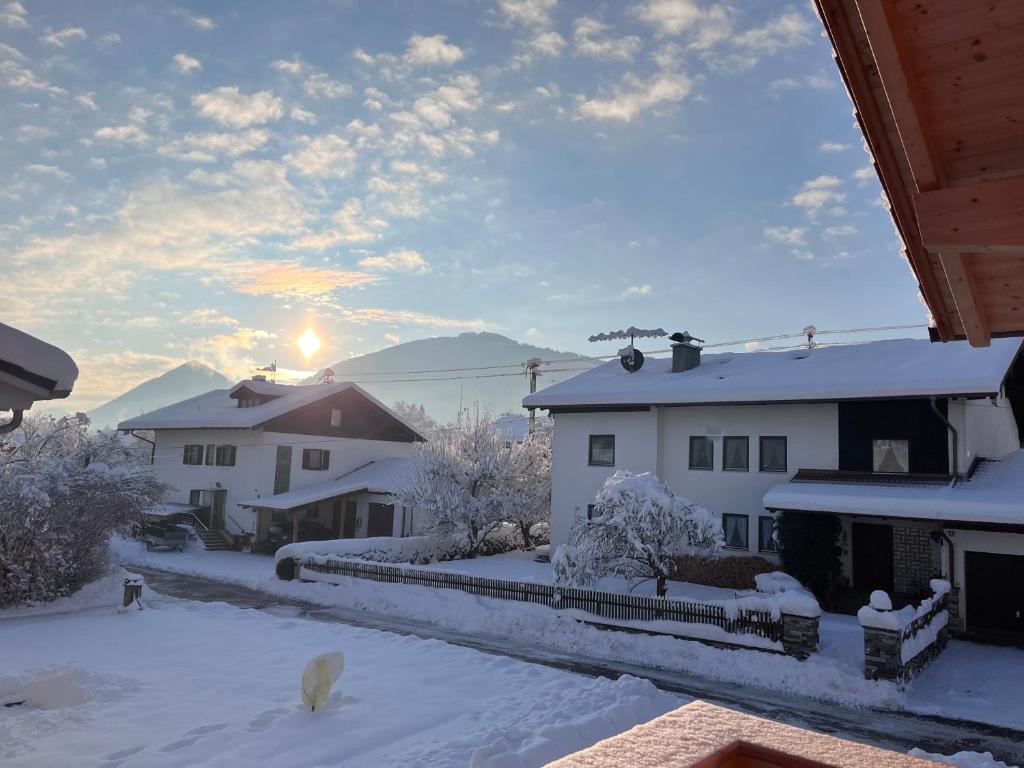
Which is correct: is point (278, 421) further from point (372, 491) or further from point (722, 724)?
point (722, 724)

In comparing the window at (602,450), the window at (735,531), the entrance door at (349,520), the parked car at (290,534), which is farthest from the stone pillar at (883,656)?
the entrance door at (349,520)

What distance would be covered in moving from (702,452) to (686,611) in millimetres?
9066

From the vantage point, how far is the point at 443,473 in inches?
1137

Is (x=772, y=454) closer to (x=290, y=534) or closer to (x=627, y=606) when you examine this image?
(x=627, y=606)

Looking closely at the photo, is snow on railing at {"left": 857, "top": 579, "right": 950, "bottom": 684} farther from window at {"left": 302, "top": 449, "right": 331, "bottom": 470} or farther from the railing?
window at {"left": 302, "top": 449, "right": 331, "bottom": 470}

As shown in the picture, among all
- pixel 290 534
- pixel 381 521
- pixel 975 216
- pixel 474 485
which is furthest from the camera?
pixel 381 521

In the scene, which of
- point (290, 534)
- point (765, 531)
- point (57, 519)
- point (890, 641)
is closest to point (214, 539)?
point (290, 534)

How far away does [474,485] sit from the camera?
29031 mm

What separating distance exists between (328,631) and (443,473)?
13029 mm

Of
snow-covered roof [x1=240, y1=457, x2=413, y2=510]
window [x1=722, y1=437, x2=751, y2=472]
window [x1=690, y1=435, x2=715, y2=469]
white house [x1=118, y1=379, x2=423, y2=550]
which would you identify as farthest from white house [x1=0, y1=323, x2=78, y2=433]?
white house [x1=118, y1=379, x2=423, y2=550]

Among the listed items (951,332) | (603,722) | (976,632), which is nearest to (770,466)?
(976,632)

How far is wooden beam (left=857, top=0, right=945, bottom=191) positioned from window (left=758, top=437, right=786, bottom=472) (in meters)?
20.6

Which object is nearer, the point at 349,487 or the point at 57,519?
the point at 57,519

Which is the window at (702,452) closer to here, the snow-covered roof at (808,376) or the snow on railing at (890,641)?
the snow-covered roof at (808,376)
